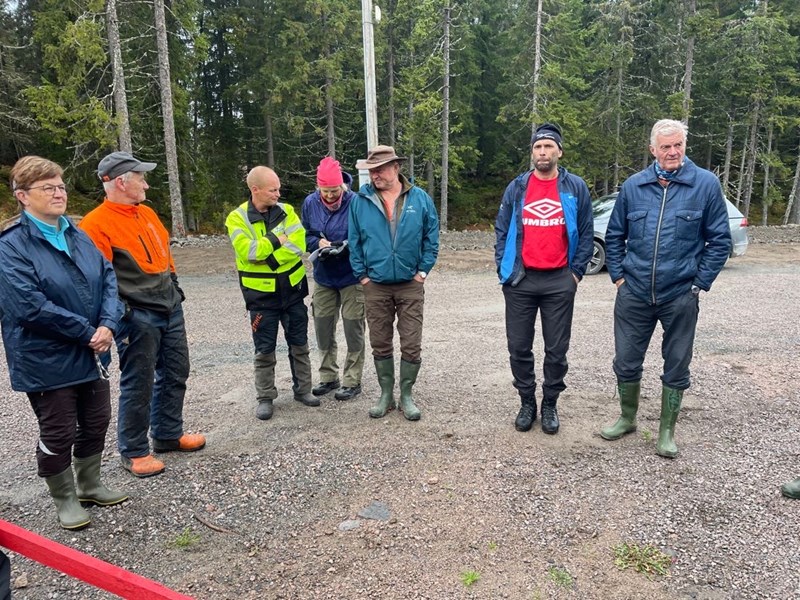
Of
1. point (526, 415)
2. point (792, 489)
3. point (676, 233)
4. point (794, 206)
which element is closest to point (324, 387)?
point (526, 415)

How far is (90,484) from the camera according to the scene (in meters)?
3.31

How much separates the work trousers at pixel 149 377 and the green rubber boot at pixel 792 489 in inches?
158

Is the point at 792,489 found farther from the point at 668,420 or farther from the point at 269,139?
the point at 269,139

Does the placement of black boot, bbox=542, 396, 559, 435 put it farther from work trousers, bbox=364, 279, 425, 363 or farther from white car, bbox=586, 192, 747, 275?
white car, bbox=586, 192, 747, 275

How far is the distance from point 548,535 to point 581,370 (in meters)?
2.84

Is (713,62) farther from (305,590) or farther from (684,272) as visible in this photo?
(305,590)

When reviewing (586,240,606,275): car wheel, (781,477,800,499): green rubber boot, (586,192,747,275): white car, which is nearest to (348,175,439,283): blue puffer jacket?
(781,477,800,499): green rubber boot

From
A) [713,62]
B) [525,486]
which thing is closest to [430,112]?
[713,62]

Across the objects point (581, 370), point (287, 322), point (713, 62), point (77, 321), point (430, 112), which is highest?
point (713, 62)

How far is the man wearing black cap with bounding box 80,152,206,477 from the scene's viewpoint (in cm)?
344

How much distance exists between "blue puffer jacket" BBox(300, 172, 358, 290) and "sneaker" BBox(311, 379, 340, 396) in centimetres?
93

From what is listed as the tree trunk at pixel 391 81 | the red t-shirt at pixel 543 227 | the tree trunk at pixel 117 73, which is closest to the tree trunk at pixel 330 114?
the tree trunk at pixel 391 81

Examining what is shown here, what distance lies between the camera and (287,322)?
4.64 meters

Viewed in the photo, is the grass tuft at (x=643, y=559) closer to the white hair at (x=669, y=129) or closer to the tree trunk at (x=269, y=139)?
the white hair at (x=669, y=129)
